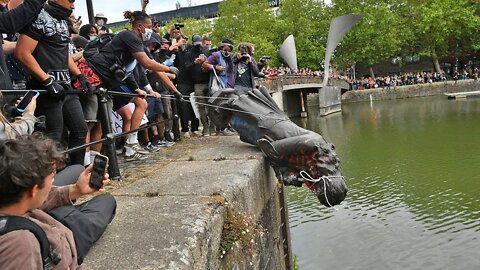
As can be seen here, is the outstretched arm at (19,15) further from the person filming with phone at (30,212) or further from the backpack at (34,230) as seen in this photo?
the backpack at (34,230)

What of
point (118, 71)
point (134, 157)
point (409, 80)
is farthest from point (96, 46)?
point (409, 80)

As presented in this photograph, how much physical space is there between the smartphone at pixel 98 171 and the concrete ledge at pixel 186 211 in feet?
1.11

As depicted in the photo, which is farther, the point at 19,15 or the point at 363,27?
the point at 363,27

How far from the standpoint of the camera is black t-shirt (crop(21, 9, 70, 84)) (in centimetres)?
326

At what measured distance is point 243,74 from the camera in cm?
756

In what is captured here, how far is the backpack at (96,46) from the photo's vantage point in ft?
15.1

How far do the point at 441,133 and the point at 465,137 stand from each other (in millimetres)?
1377

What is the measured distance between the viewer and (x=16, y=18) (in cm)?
293

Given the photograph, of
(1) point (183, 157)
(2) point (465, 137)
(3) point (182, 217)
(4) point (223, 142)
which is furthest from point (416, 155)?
(3) point (182, 217)

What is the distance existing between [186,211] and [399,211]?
7.41 m

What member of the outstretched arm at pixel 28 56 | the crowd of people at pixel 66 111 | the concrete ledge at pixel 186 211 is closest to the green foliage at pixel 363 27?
the crowd of people at pixel 66 111

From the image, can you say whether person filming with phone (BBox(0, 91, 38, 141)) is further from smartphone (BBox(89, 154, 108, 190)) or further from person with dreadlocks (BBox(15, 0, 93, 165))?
smartphone (BBox(89, 154, 108, 190))

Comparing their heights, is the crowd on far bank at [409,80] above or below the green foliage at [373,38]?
below

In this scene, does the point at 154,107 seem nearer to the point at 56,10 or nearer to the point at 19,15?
the point at 56,10
